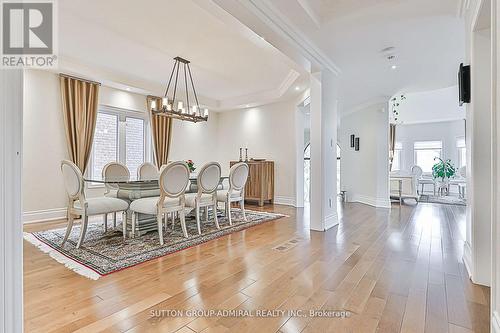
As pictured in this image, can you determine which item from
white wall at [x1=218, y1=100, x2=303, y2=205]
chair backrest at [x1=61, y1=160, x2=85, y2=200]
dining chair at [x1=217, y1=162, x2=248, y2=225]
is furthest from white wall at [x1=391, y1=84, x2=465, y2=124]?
chair backrest at [x1=61, y1=160, x2=85, y2=200]

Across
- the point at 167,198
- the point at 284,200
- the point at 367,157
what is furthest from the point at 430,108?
the point at 167,198

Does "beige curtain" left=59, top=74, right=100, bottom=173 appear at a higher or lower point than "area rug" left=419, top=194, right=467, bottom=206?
higher

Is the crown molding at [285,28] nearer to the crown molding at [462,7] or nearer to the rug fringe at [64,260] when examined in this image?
the crown molding at [462,7]

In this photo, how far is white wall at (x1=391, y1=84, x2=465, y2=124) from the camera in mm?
8445

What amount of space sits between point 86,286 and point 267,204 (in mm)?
4896

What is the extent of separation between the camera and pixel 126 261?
2.62 m

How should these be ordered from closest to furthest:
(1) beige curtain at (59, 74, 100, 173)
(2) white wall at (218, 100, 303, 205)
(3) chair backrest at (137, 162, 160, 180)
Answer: (3) chair backrest at (137, 162, 160, 180) < (1) beige curtain at (59, 74, 100, 173) < (2) white wall at (218, 100, 303, 205)

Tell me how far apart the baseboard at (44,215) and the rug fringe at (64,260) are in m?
1.16

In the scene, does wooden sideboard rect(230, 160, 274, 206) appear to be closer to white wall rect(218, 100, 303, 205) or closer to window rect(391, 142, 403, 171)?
white wall rect(218, 100, 303, 205)

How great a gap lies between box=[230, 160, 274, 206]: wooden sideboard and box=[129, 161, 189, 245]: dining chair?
3.20m

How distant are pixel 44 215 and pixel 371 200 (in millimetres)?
6910

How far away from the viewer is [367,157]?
6.75m

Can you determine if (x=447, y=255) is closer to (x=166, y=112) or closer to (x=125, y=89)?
(x=166, y=112)

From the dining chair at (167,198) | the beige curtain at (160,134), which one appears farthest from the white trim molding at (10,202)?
the beige curtain at (160,134)
